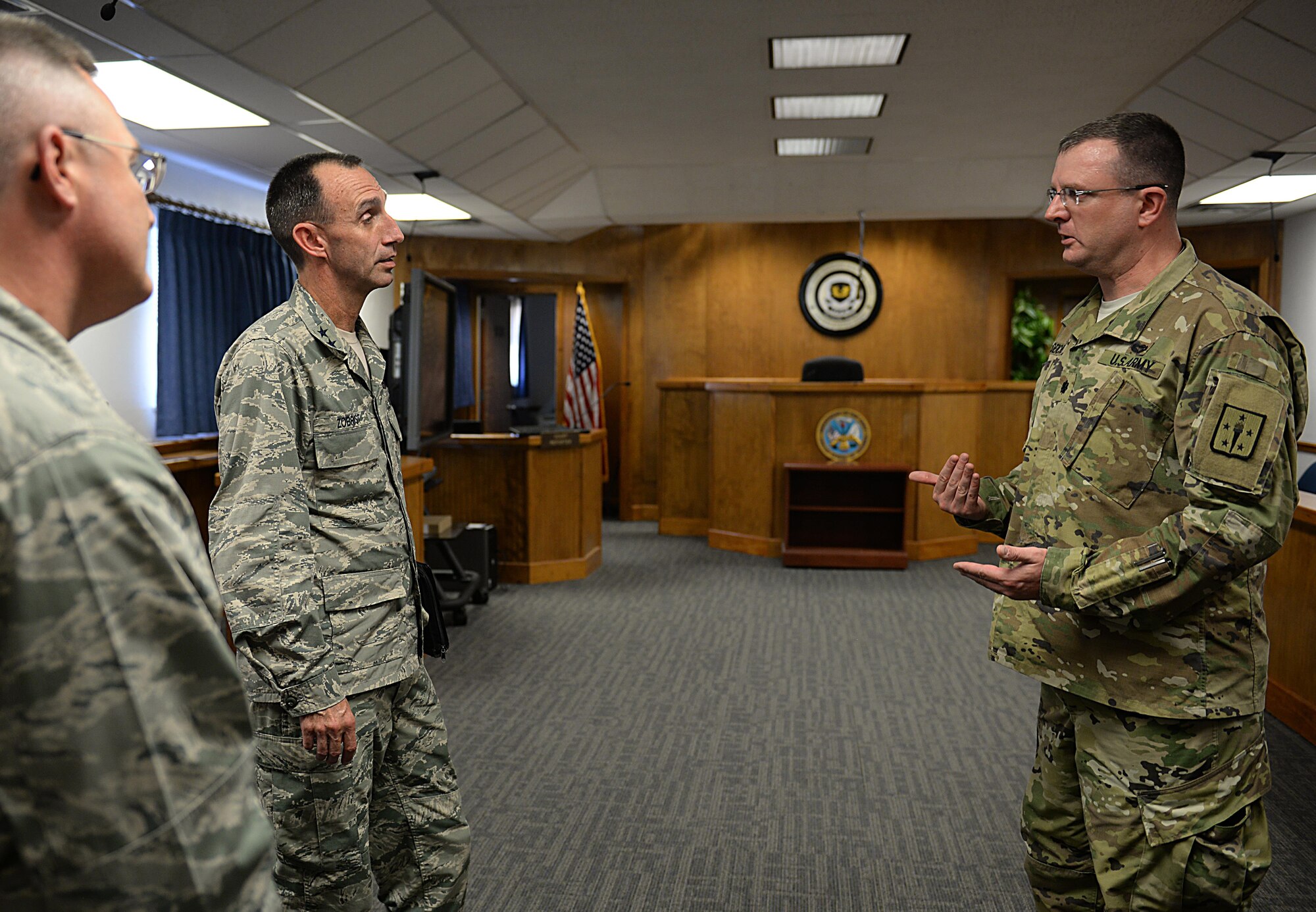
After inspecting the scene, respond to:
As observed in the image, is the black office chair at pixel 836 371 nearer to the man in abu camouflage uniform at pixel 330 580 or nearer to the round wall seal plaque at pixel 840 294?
the round wall seal plaque at pixel 840 294

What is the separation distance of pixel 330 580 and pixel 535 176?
5.19 m

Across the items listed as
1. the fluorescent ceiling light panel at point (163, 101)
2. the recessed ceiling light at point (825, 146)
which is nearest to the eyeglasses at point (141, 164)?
the fluorescent ceiling light panel at point (163, 101)

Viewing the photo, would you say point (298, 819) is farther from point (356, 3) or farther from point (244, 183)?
point (244, 183)

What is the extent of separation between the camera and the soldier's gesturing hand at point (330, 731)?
5.06 feet

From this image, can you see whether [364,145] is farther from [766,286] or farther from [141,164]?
[766,286]

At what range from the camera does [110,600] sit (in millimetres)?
635

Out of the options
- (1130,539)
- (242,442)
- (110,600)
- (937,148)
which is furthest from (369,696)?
(937,148)

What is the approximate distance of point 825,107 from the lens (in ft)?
17.1

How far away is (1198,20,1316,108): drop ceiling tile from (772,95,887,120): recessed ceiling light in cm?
159

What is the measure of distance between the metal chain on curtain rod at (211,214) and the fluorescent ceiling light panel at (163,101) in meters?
0.73

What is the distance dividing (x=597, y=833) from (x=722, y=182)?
17.5 ft

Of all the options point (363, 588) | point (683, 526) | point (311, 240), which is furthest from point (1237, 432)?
point (683, 526)

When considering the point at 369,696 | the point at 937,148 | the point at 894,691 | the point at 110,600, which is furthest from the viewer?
the point at 937,148

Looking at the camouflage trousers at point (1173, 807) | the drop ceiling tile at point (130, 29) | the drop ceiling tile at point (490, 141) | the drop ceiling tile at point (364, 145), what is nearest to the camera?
the camouflage trousers at point (1173, 807)
